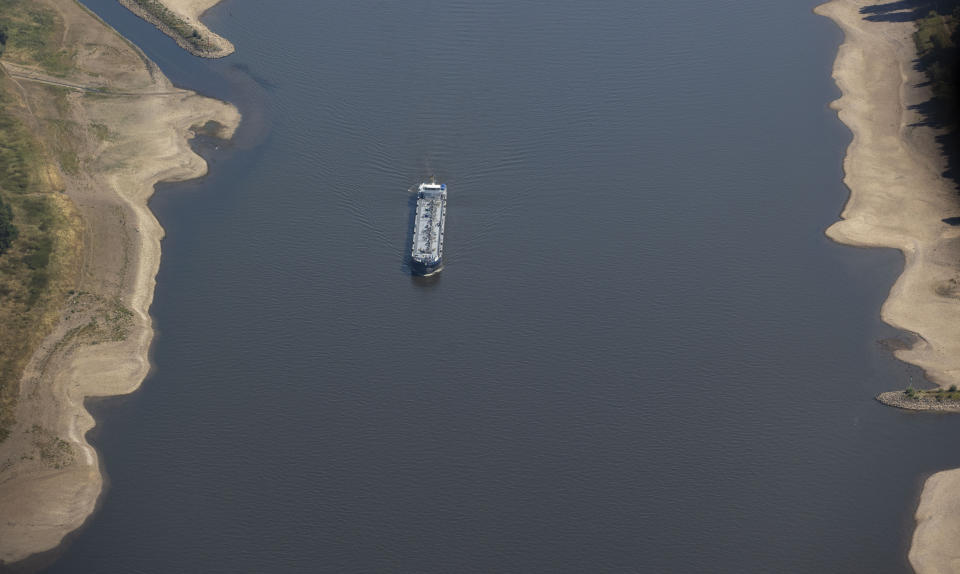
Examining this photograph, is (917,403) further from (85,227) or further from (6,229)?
(6,229)

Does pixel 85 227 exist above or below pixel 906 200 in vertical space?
below

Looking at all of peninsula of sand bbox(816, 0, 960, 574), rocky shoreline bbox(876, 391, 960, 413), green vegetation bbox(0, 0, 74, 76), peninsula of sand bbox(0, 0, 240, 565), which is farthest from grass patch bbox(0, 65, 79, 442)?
peninsula of sand bbox(816, 0, 960, 574)

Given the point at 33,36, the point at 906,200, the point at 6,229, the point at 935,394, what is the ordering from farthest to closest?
the point at 33,36 → the point at 906,200 → the point at 6,229 → the point at 935,394

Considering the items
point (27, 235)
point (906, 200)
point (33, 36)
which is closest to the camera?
point (27, 235)

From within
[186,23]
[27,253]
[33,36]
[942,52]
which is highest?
[942,52]

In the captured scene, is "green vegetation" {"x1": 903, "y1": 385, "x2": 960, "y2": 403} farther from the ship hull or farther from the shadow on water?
the ship hull

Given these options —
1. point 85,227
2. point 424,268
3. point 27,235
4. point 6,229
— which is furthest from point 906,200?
point 6,229

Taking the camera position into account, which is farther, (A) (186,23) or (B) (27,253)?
(A) (186,23)
